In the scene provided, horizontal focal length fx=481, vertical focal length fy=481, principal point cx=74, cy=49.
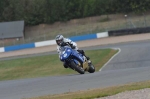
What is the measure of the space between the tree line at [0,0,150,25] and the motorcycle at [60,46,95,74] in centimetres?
5844

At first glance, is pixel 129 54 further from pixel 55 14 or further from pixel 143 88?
pixel 55 14

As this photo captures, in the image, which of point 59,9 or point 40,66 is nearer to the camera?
point 40,66

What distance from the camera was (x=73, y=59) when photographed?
18328mm

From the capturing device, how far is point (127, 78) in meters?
13.6

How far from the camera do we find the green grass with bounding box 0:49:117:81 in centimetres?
2973

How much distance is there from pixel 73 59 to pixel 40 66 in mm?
15467

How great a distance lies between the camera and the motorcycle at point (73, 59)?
18.1 m

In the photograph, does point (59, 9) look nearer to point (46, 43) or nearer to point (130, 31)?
point (46, 43)

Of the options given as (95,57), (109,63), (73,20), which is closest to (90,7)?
(73,20)

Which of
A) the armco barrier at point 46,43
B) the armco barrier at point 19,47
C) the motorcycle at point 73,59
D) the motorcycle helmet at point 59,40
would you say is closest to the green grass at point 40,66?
the motorcycle at point 73,59

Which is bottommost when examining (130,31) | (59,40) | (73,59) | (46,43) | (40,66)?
(46,43)

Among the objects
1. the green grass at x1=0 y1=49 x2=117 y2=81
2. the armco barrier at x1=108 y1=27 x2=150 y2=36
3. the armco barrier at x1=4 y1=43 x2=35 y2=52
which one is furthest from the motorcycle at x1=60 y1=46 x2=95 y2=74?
the armco barrier at x1=4 y1=43 x2=35 y2=52

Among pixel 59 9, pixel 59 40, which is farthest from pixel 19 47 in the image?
pixel 59 40

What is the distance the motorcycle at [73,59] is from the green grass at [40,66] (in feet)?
30.0
